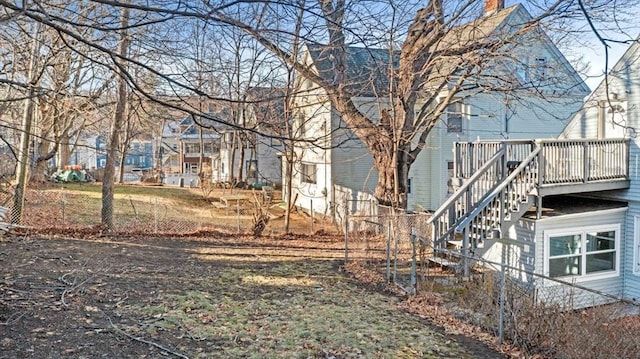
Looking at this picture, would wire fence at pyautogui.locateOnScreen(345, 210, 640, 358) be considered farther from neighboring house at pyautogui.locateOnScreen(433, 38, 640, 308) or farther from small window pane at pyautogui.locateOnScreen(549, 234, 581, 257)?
small window pane at pyautogui.locateOnScreen(549, 234, 581, 257)

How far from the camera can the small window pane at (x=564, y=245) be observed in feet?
38.5

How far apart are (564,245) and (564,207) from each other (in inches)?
41.9

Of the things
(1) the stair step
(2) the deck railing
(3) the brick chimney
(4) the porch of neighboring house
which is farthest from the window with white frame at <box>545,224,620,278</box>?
(3) the brick chimney

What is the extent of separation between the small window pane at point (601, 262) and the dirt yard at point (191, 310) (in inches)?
256

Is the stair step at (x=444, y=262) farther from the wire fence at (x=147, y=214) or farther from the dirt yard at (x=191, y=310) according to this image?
the wire fence at (x=147, y=214)

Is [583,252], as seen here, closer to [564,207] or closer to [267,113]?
[564,207]

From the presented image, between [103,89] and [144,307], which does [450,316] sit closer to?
[144,307]

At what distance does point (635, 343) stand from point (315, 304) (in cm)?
428

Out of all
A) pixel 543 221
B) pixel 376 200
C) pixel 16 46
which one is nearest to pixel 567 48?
pixel 543 221

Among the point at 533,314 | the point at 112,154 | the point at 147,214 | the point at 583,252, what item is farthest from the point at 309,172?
the point at 533,314

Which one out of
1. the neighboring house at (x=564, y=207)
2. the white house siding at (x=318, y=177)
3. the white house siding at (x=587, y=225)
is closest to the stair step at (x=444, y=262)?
the neighboring house at (x=564, y=207)

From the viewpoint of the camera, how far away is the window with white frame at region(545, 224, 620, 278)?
1173cm

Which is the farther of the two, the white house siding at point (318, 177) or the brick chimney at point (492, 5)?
the white house siding at point (318, 177)

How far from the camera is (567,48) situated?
13.5 m
